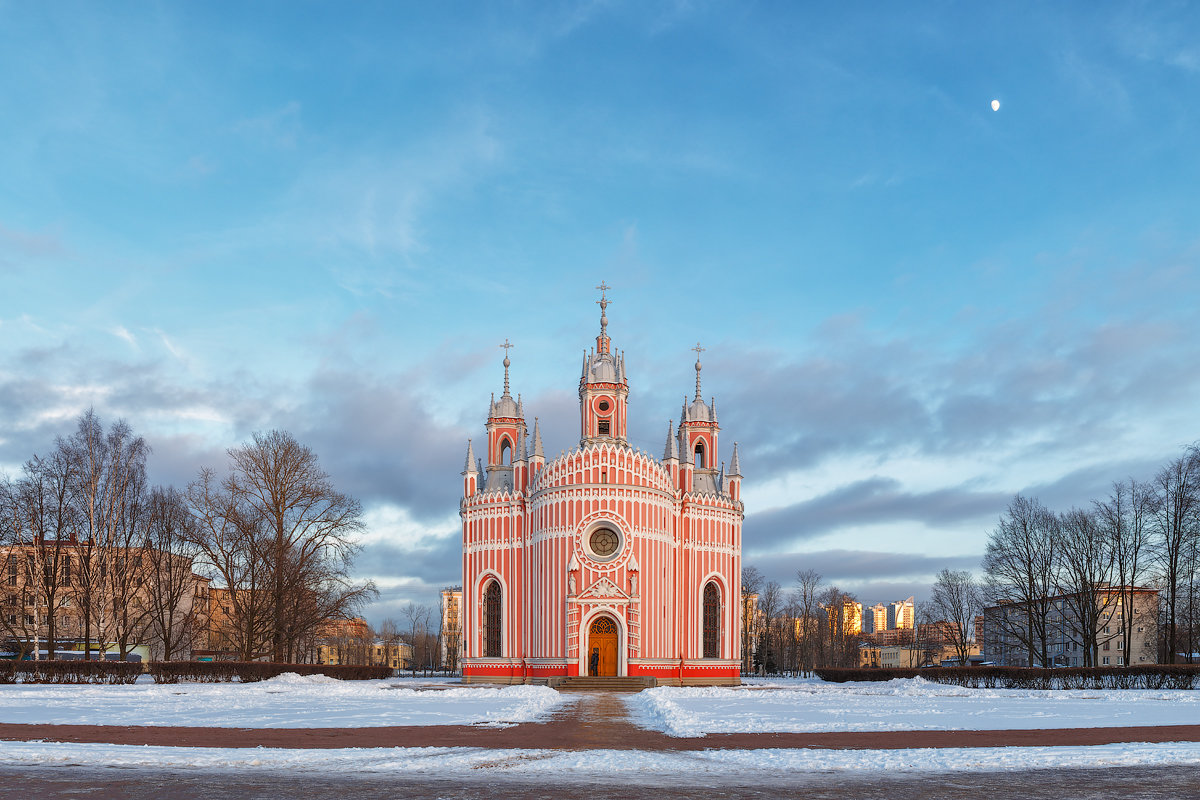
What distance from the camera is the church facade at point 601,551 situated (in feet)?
197

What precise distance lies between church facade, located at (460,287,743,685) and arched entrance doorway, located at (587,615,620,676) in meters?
0.07

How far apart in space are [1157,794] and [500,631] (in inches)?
2154

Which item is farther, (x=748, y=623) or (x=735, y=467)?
(x=748, y=623)

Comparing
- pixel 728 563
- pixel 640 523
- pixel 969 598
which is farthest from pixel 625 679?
pixel 969 598

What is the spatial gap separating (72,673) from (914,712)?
35.0 meters

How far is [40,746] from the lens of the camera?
16.7m

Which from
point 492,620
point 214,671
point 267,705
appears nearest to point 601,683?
point 492,620

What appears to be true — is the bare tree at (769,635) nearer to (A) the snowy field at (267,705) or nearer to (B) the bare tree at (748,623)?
(B) the bare tree at (748,623)

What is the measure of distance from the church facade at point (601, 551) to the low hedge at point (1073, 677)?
15.7 m

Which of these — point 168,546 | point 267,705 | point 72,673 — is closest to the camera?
point 267,705

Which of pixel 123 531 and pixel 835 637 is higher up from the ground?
pixel 123 531

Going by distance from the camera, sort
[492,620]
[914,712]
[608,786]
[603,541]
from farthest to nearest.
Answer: [492,620] → [603,541] → [914,712] → [608,786]

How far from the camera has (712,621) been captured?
217 feet

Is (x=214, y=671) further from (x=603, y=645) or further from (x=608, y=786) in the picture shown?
(x=608, y=786)
